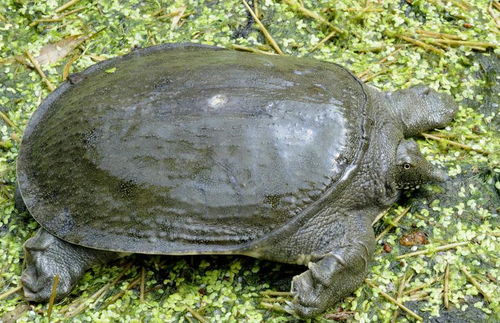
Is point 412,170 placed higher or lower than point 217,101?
lower

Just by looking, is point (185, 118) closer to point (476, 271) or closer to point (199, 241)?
point (199, 241)

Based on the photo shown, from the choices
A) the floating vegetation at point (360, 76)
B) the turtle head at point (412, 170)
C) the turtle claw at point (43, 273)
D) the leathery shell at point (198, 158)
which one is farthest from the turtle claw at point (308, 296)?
the turtle claw at point (43, 273)

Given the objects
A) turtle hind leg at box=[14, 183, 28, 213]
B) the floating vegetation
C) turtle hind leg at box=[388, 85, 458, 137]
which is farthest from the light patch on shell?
turtle hind leg at box=[14, 183, 28, 213]

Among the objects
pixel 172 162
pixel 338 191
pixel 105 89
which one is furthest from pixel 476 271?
pixel 105 89

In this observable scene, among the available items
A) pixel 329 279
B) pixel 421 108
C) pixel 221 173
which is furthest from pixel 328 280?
pixel 421 108

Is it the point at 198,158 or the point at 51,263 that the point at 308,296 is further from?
the point at 51,263

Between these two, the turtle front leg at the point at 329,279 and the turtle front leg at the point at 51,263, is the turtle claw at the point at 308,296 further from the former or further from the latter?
the turtle front leg at the point at 51,263

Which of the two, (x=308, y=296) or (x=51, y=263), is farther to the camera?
(x=51, y=263)
